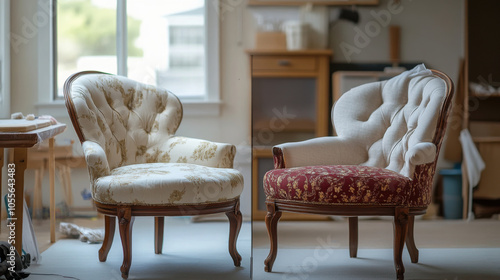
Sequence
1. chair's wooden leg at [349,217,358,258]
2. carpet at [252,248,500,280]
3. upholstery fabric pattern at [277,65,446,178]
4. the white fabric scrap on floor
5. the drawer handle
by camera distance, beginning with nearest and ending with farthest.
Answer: carpet at [252,248,500,280]
upholstery fabric pattern at [277,65,446,178]
chair's wooden leg at [349,217,358,258]
the white fabric scrap on floor
the drawer handle

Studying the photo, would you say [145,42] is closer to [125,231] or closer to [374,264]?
[125,231]

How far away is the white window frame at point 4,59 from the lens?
11.1 feet

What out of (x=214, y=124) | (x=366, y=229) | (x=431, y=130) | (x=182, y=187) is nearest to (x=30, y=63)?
(x=214, y=124)

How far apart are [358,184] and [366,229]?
1.23 meters

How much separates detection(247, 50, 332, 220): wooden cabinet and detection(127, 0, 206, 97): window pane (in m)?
0.37

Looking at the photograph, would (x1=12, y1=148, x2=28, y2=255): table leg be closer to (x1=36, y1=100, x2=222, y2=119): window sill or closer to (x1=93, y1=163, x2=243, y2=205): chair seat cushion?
(x1=93, y1=163, x2=243, y2=205): chair seat cushion

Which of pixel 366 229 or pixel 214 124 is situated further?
pixel 214 124

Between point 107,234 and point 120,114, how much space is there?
1.85ft

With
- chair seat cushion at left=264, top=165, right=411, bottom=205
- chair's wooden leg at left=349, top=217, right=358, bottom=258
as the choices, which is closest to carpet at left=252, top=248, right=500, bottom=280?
chair's wooden leg at left=349, top=217, right=358, bottom=258

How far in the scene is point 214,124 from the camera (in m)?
3.65

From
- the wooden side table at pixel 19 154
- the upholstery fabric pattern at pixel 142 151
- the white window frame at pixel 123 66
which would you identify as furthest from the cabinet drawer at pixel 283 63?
the wooden side table at pixel 19 154

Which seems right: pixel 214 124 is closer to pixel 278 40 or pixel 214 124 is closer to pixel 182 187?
pixel 278 40

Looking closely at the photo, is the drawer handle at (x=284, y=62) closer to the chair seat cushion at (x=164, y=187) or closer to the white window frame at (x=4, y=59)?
the chair seat cushion at (x=164, y=187)

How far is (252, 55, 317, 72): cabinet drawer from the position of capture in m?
3.62
